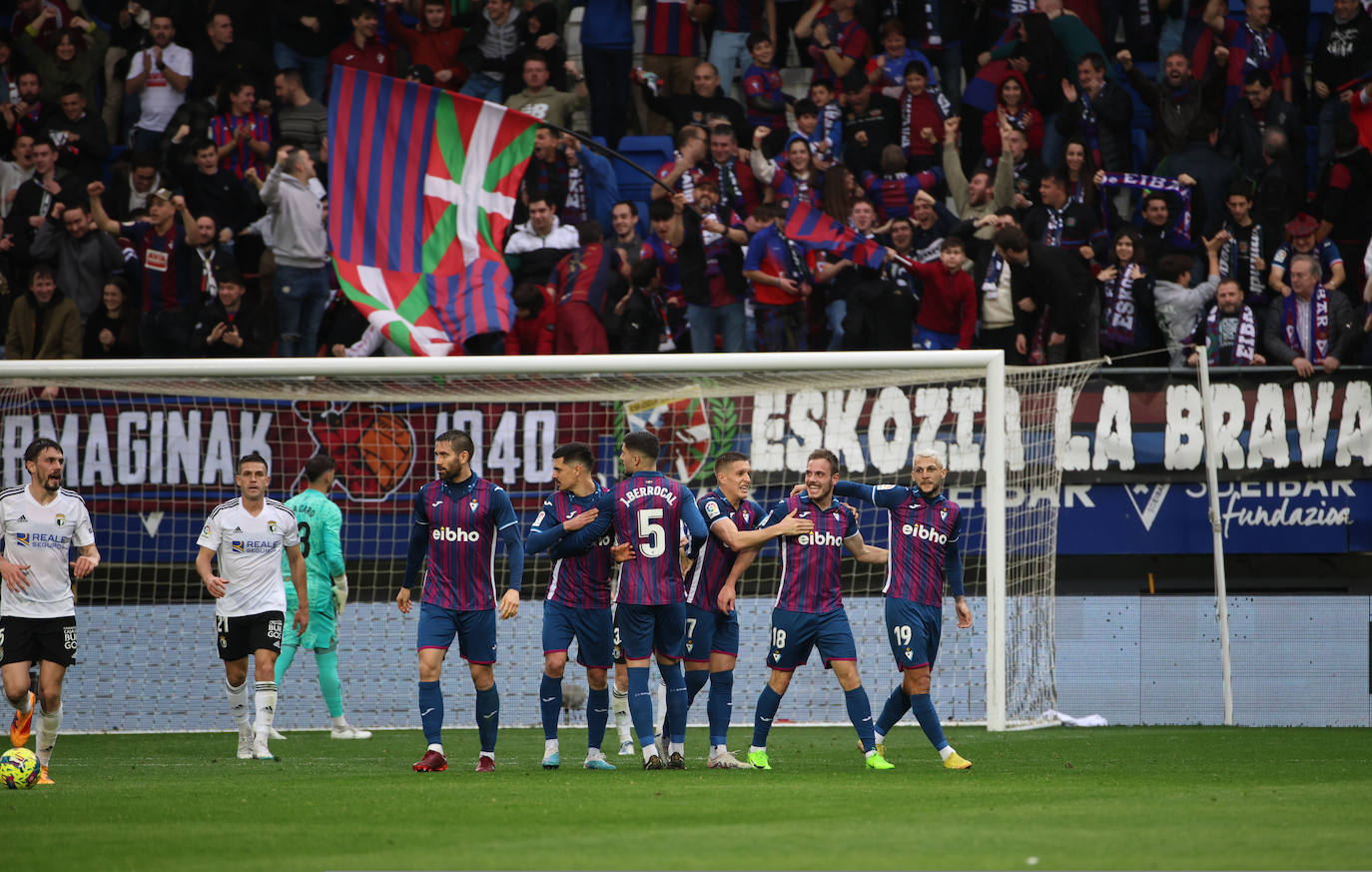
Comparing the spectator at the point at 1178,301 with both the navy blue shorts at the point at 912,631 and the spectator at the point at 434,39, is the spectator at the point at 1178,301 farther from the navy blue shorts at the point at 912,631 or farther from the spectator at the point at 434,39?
the spectator at the point at 434,39

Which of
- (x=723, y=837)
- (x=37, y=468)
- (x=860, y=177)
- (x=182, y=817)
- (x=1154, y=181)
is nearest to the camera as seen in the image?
(x=723, y=837)

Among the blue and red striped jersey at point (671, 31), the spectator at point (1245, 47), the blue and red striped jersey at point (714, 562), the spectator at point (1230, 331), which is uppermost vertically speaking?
the blue and red striped jersey at point (671, 31)

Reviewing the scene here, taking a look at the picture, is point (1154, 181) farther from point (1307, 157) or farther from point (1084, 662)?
point (1084, 662)

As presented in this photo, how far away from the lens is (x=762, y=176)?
17.5 meters

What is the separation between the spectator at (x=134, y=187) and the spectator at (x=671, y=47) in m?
5.89

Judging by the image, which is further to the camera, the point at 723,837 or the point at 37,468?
the point at 37,468

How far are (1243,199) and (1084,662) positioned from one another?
5.06 meters

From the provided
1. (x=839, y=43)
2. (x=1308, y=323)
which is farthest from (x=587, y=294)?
(x=1308, y=323)

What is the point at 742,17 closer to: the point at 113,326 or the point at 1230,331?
the point at 1230,331

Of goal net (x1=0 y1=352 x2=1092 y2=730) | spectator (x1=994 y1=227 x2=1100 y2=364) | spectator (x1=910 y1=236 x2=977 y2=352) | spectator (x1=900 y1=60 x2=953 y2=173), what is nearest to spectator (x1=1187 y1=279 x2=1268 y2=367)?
spectator (x1=994 y1=227 x2=1100 y2=364)

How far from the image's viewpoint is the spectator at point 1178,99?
56.9 ft

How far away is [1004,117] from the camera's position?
17422 mm

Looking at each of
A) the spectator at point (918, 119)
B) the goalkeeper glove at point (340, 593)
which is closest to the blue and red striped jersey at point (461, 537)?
the goalkeeper glove at point (340, 593)

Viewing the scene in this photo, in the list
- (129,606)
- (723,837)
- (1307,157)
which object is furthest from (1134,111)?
(723,837)
